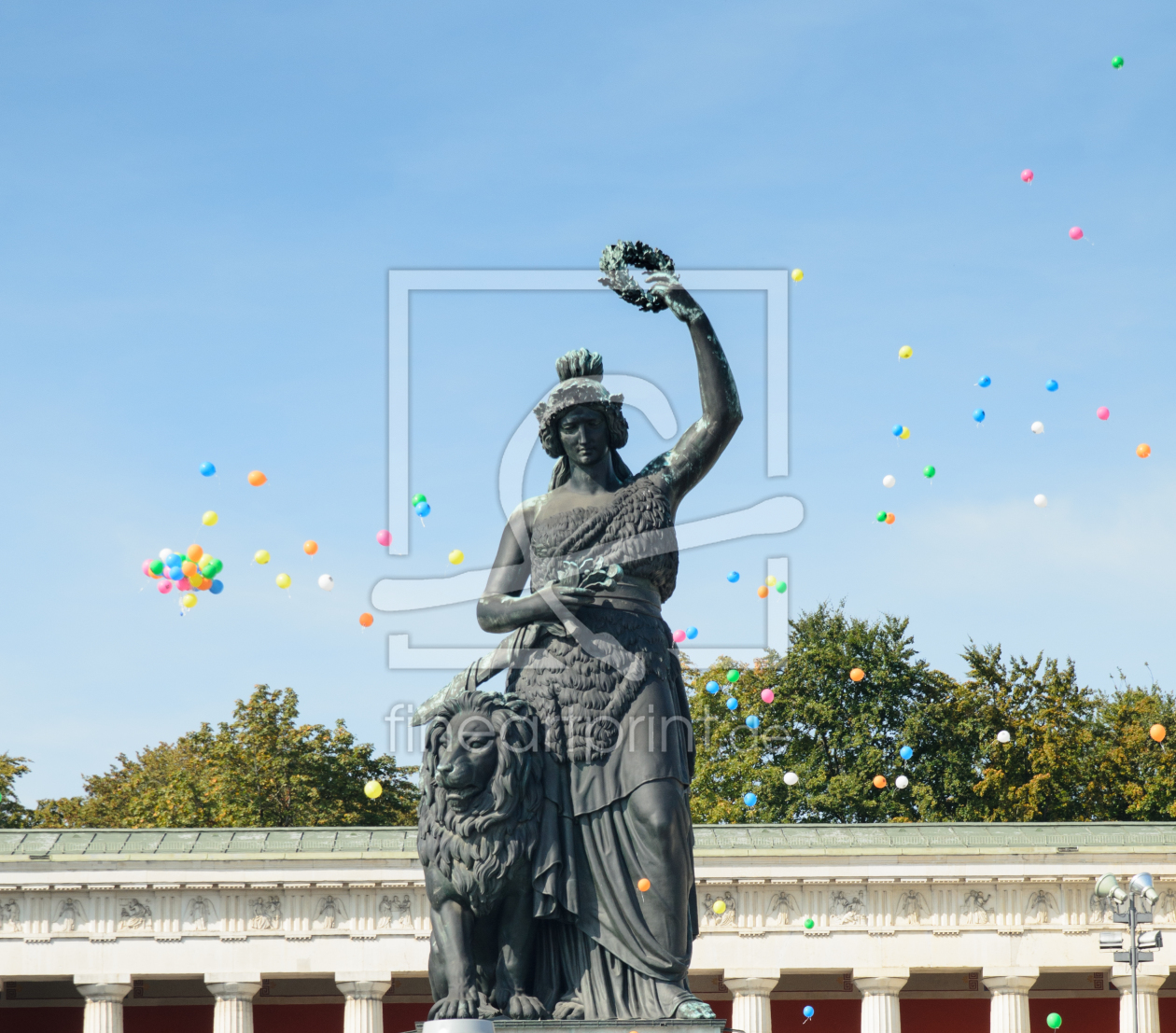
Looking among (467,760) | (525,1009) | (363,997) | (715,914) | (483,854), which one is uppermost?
(467,760)

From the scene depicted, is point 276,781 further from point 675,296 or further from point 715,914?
point 675,296

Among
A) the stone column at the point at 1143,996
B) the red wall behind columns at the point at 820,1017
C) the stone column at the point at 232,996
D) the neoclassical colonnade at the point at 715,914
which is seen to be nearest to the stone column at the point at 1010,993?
the neoclassical colonnade at the point at 715,914

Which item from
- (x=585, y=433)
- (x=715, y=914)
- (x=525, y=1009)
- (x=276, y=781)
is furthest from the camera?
(x=276, y=781)

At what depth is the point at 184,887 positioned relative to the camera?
49.9 meters

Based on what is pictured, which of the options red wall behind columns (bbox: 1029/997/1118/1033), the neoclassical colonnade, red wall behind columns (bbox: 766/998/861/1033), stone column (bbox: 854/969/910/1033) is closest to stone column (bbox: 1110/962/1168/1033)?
the neoclassical colonnade

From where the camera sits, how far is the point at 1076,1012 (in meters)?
52.1

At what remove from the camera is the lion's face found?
9.84 meters

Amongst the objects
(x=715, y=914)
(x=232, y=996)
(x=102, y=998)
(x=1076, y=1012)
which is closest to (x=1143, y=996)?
(x=1076, y=1012)

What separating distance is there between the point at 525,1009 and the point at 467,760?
49.7 inches

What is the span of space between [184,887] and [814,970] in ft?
53.8

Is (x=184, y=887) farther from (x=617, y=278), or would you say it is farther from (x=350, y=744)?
(x=617, y=278)

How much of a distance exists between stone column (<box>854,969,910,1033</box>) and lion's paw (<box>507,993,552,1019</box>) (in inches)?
1649

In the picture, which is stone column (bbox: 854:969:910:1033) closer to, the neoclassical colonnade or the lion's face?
the neoclassical colonnade

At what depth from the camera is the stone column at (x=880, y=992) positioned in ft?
164
